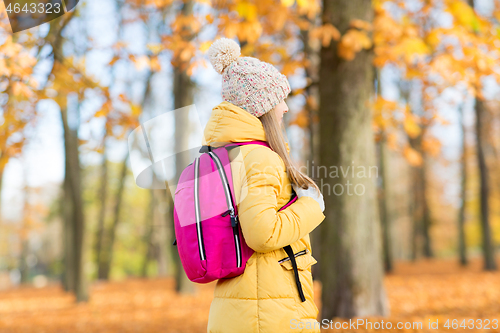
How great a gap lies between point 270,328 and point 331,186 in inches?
122

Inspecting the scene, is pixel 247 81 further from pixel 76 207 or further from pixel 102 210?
pixel 102 210

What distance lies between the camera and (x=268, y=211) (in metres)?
1.50

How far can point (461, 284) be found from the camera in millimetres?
9188

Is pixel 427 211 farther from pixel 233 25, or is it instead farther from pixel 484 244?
pixel 233 25

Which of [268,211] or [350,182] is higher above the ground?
[350,182]

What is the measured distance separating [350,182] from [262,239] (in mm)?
3192

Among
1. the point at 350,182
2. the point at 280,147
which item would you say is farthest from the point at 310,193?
the point at 350,182

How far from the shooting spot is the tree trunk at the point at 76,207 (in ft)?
30.0

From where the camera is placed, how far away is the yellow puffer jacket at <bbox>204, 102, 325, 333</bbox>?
1.51 meters

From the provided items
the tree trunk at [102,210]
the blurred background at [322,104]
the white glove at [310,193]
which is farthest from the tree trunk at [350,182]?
the tree trunk at [102,210]

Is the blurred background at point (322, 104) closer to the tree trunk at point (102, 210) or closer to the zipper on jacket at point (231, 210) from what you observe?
the zipper on jacket at point (231, 210)

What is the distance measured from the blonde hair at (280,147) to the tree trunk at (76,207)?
850cm

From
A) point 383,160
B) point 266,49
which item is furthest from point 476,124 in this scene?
point 266,49

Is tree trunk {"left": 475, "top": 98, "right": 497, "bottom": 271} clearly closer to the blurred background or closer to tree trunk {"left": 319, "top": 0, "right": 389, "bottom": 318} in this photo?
the blurred background
